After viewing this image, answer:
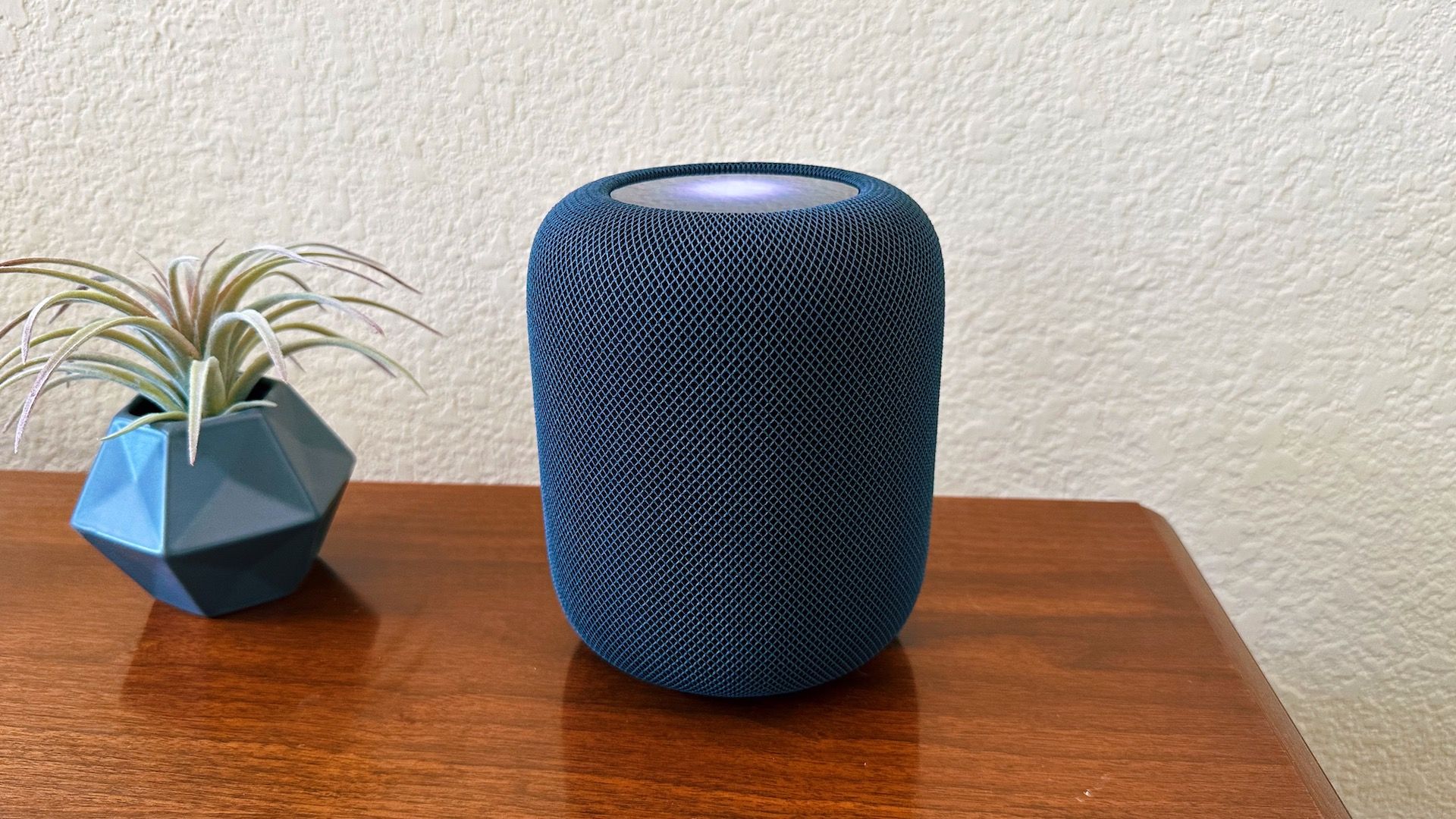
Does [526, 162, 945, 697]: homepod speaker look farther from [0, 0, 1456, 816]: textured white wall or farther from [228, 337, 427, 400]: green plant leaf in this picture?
[0, 0, 1456, 816]: textured white wall

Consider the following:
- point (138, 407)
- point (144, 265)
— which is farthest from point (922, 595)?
point (144, 265)

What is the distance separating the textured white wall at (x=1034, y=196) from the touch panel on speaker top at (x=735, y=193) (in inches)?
10.7

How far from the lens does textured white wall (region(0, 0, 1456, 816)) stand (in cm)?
75

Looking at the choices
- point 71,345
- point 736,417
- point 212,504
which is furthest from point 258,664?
point 736,417

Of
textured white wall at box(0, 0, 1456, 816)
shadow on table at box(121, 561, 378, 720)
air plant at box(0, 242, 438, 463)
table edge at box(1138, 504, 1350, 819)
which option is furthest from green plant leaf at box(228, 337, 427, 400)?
table edge at box(1138, 504, 1350, 819)

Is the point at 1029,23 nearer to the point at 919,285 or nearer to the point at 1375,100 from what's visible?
the point at 1375,100

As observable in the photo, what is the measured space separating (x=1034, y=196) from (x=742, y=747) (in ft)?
1.62

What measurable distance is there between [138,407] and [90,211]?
1.18 feet

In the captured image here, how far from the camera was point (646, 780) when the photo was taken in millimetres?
478

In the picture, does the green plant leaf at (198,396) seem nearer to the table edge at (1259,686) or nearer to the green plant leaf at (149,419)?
the green plant leaf at (149,419)

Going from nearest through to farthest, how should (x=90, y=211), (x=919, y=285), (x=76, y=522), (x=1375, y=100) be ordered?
(x=919, y=285)
(x=76, y=522)
(x=1375, y=100)
(x=90, y=211)

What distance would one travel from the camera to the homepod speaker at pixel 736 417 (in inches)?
17.1

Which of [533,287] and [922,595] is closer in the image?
[533,287]

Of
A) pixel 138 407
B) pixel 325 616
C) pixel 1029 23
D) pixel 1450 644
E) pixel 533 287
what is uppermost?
pixel 1029 23
